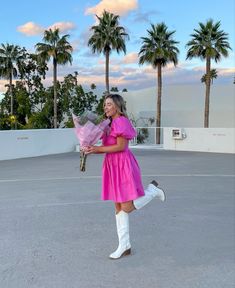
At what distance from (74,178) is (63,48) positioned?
3134 centimetres

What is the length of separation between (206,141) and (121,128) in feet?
58.3

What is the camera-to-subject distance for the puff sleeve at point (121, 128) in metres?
4.05

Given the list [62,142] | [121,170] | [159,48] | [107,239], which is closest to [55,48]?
[159,48]

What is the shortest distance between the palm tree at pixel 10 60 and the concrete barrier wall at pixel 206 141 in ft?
95.4

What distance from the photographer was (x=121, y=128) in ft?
13.3

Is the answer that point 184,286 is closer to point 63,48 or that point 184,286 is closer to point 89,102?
point 89,102

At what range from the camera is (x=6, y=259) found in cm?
432

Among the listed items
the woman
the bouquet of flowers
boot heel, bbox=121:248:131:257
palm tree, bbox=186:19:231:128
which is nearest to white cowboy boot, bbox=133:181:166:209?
the woman

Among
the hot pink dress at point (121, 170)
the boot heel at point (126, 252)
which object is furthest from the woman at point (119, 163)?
the boot heel at point (126, 252)

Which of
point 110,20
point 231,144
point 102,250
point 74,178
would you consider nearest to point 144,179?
point 74,178

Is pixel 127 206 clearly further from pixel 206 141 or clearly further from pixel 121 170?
pixel 206 141

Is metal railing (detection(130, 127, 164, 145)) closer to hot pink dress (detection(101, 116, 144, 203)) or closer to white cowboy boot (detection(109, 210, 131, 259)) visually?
white cowboy boot (detection(109, 210, 131, 259))

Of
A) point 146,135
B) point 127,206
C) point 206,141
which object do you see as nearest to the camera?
point 127,206

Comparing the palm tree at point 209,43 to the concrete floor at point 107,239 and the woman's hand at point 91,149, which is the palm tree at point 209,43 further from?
the woman's hand at point 91,149
